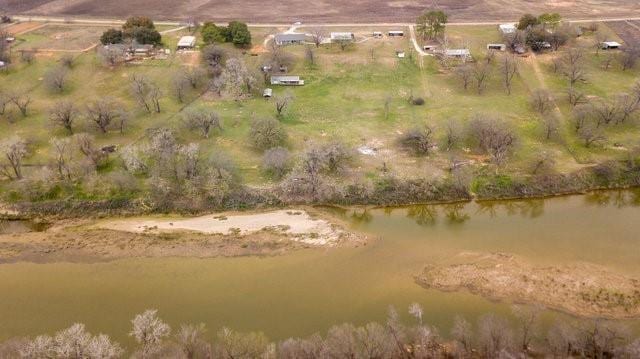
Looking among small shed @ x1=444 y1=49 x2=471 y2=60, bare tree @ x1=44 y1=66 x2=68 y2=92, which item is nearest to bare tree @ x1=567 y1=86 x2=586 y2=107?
small shed @ x1=444 y1=49 x2=471 y2=60

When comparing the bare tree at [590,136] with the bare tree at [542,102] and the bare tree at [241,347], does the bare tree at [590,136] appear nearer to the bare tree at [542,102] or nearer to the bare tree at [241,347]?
the bare tree at [542,102]

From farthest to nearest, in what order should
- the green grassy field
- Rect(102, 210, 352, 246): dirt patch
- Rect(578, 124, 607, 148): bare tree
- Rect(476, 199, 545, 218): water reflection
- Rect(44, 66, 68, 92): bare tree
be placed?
Rect(44, 66, 68, 92): bare tree, Rect(578, 124, 607, 148): bare tree, the green grassy field, Rect(476, 199, 545, 218): water reflection, Rect(102, 210, 352, 246): dirt patch

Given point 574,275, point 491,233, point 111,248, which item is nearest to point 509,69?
point 491,233

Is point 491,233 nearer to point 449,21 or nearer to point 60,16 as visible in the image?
point 449,21

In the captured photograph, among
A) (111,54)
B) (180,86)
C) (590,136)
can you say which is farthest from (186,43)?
(590,136)

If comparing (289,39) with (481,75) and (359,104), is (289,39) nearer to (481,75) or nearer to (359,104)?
(359,104)

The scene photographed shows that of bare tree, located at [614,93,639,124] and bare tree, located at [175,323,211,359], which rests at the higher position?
bare tree, located at [614,93,639,124]

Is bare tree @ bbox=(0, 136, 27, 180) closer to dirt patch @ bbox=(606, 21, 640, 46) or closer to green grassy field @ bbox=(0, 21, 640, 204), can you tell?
green grassy field @ bbox=(0, 21, 640, 204)
